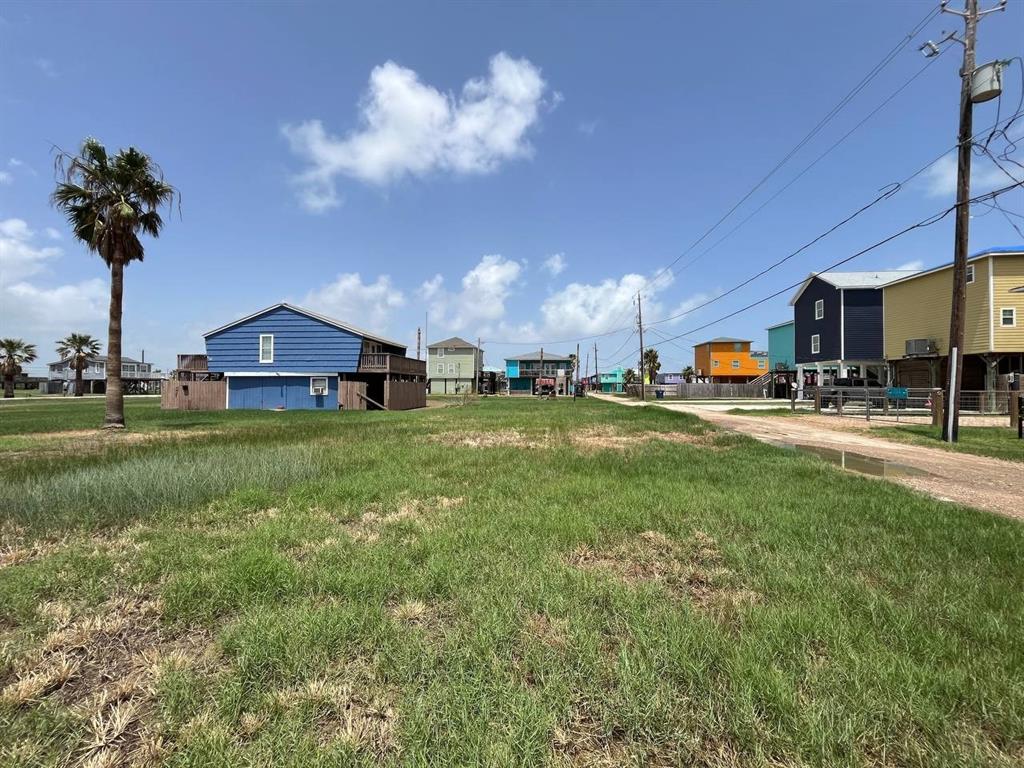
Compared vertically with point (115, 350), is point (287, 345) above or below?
above

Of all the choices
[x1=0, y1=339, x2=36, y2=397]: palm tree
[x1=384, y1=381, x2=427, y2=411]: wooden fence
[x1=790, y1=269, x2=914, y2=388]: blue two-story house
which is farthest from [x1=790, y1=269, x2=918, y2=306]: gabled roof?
[x1=0, y1=339, x2=36, y2=397]: palm tree

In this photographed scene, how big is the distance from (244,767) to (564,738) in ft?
4.31

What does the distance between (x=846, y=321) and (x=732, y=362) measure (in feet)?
115

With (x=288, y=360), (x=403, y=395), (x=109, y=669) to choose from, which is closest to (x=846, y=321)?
(x=403, y=395)

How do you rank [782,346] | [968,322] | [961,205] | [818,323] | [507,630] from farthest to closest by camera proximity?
[782,346]
[818,323]
[968,322]
[961,205]
[507,630]

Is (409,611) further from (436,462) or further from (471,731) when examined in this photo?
(436,462)

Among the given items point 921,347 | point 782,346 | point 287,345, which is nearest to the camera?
point 921,347

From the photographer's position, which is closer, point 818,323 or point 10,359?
Result: point 818,323

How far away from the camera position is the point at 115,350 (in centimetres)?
1834

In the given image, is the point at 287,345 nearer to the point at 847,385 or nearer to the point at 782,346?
the point at 847,385

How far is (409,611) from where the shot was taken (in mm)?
3160

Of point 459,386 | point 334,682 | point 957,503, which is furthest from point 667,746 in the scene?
point 459,386

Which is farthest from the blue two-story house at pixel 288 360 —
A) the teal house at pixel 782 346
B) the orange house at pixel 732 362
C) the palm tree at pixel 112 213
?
the orange house at pixel 732 362

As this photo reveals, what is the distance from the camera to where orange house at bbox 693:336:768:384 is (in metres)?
66.0
